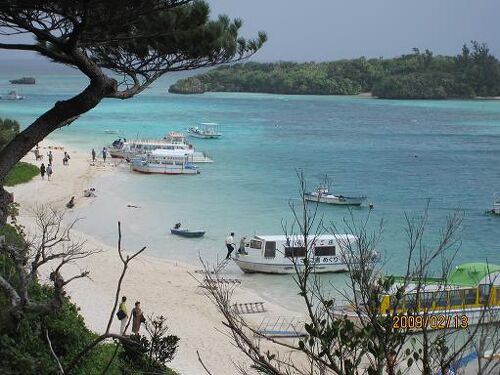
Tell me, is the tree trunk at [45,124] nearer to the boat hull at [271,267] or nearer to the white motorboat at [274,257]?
the white motorboat at [274,257]

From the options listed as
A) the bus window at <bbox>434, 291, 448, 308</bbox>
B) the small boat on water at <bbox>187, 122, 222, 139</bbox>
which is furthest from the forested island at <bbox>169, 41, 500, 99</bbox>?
the bus window at <bbox>434, 291, 448, 308</bbox>

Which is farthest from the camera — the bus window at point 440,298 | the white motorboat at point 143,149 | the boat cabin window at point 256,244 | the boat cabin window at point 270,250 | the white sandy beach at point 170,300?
the white motorboat at point 143,149

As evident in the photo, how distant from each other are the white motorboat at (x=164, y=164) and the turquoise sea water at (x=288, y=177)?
961mm

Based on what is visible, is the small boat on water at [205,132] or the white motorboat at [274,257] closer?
the white motorboat at [274,257]

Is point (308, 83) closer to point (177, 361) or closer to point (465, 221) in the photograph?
point (465, 221)

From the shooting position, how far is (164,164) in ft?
139

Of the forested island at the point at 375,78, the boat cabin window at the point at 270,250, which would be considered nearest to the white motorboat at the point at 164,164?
the boat cabin window at the point at 270,250

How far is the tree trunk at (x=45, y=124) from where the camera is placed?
8953 millimetres

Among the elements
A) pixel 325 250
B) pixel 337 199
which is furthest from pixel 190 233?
pixel 337 199

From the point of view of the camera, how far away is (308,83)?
14088 cm

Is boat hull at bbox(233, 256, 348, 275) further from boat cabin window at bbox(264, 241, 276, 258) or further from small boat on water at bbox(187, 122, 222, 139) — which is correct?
small boat on water at bbox(187, 122, 222, 139)

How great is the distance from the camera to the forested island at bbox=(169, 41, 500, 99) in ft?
415

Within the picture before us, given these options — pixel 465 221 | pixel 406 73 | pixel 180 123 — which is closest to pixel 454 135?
pixel 180 123

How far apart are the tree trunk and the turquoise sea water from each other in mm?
11366
